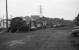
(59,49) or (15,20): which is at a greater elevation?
(15,20)

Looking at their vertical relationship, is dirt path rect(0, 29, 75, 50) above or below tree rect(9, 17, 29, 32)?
below

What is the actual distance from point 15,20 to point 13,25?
1.18 metres

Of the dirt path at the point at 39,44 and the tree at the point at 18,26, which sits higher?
the tree at the point at 18,26

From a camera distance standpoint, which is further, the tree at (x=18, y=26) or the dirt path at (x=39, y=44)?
the tree at (x=18, y=26)

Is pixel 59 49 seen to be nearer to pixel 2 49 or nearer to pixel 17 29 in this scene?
pixel 2 49

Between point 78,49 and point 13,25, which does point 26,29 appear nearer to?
point 13,25

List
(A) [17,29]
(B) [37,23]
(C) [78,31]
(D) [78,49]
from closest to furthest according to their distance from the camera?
(D) [78,49] < (C) [78,31] < (A) [17,29] < (B) [37,23]

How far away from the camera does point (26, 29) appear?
69.3ft

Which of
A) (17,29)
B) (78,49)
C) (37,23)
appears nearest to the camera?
(78,49)

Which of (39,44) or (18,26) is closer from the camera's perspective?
(39,44)

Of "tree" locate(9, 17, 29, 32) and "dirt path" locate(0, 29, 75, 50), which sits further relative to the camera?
"tree" locate(9, 17, 29, 32)

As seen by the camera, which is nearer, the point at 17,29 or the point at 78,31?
the point at 78,31

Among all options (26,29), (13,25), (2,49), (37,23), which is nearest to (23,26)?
(26,29)

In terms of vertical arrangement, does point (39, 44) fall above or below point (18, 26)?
below
